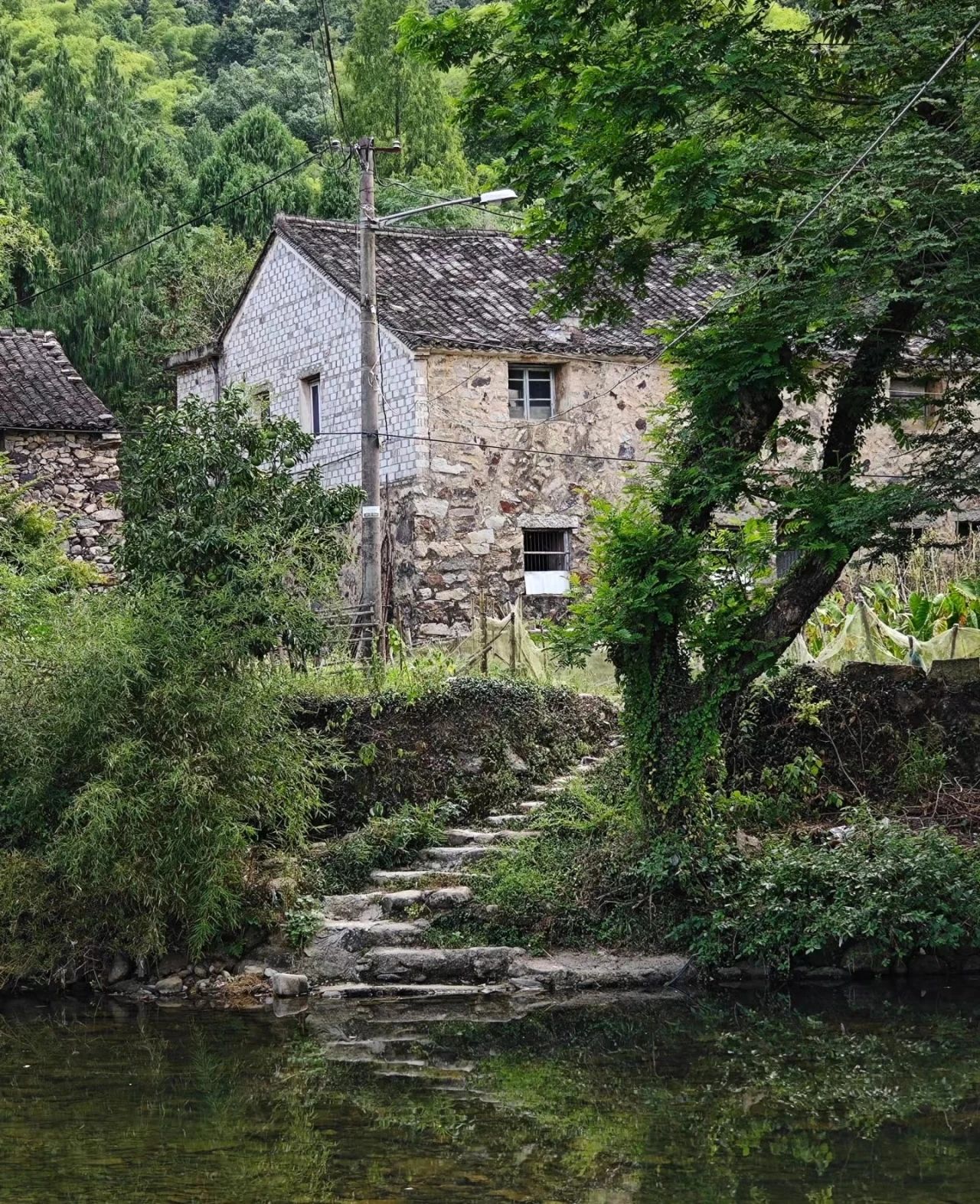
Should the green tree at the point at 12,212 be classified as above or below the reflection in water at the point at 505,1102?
above

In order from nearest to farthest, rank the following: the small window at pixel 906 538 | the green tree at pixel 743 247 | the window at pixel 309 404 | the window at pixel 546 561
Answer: the green tree at pixel 743 247, the small window at pixel 906 538, the window at pixel 546 561, the window at pixel 309 404

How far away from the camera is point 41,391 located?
2441 cm

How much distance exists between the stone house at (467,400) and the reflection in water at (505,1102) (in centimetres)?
1235

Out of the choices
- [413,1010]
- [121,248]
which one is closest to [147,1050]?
[413,1010]

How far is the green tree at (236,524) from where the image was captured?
14.0 metres

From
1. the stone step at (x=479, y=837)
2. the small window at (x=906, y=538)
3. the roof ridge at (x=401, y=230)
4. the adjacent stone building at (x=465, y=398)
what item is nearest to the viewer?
the small window at (x=906, y=538)

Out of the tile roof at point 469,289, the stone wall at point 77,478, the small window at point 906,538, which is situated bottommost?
the small window at point 906,538

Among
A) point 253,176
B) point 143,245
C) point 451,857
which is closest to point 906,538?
point 451,857

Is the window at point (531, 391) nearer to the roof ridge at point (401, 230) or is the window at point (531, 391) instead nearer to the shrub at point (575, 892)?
the roof ridge at point (401, 230)

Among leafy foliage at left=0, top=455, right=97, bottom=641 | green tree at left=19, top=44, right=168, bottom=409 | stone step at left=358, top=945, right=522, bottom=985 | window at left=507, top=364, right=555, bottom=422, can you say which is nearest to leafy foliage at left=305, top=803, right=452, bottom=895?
stone step at left=358, top=945, right=522, bottom=985

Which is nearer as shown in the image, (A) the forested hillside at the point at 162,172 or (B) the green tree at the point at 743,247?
(B) the green tree at the point at 743,247

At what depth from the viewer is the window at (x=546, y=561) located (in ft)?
80.0

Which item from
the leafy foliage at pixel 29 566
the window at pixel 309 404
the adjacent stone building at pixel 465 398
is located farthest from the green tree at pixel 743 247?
the window at pixel 309 404

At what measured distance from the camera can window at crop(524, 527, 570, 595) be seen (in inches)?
960
